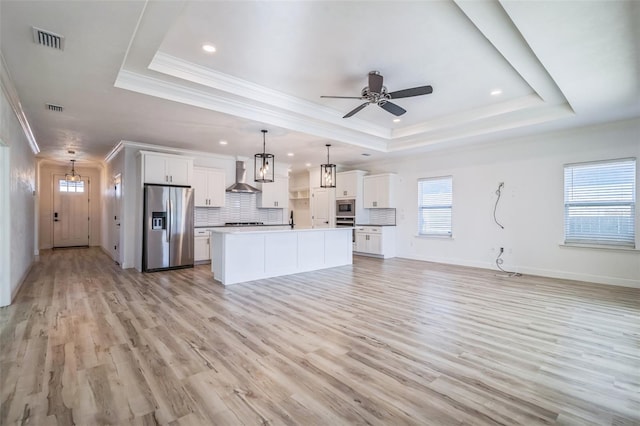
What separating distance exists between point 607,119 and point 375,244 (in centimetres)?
507

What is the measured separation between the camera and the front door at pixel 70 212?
32.5ft

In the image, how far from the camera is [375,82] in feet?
11.9

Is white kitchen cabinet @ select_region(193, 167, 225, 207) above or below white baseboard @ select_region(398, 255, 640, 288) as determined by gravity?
above

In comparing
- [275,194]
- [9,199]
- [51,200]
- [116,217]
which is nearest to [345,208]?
[275,194]

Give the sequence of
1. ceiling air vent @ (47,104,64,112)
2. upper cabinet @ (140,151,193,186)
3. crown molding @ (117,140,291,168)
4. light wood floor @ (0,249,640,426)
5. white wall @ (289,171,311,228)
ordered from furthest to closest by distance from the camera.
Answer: white wall @ (289,171,311,228) < crown molding @ (117,140,291,168) < upper cabinet @ (140,151,193,186) < ceiling air vent @ (47,104,64,112) < light wood floor @ (0,249,640,426)

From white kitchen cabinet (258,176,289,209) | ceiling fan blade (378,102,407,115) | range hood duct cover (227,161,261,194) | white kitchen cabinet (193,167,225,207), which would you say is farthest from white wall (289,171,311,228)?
ceiling fan blade (378,102,407,115)

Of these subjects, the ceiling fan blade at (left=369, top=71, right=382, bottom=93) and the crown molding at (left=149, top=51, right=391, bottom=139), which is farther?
the ceiling fan blade at (left=369, top=71, right=382, bottom=93)

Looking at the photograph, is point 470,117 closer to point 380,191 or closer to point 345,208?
point 380,191

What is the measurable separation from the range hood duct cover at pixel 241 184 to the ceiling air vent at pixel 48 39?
495cm

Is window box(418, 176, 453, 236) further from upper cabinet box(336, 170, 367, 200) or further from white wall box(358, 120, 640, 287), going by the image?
upper cabinet box(336, 170, 367, 200)

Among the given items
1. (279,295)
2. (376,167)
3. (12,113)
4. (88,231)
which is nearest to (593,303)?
(279,295)

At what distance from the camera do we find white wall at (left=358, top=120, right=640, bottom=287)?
16.5ft

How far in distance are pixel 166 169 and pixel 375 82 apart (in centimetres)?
485

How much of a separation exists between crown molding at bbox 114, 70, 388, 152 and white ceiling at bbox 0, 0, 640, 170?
0.02m
